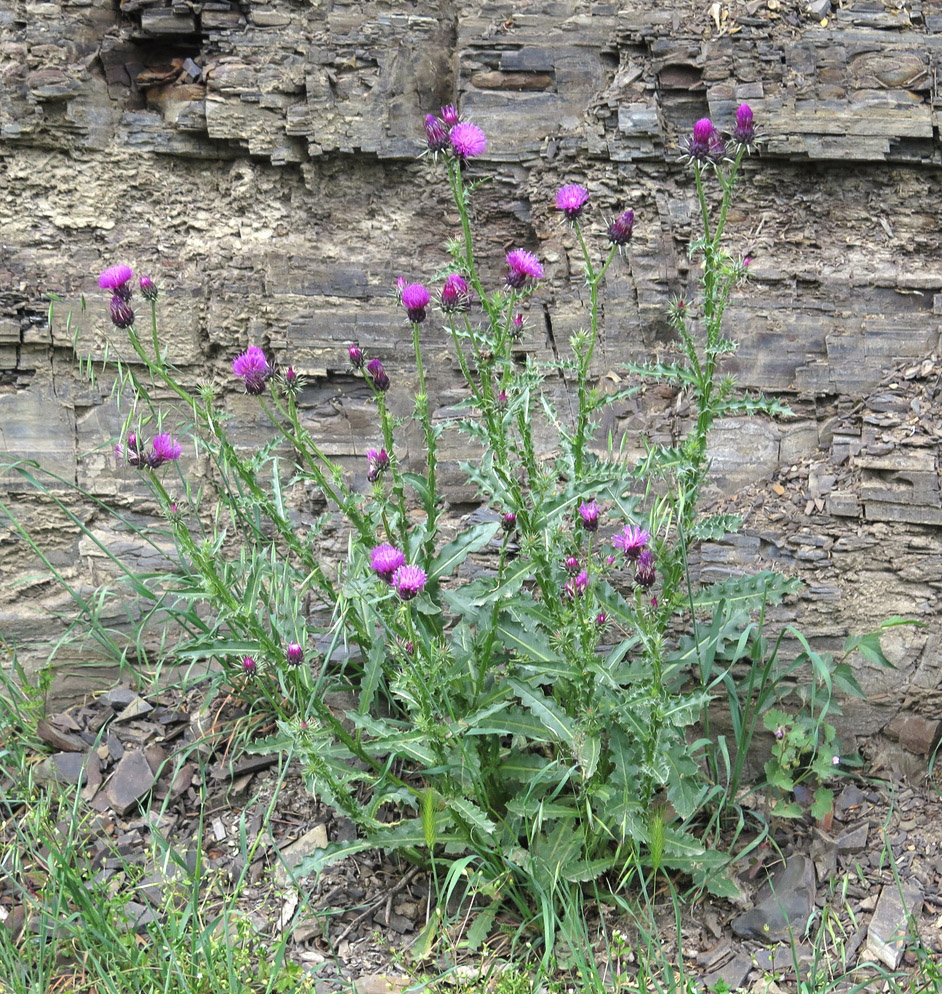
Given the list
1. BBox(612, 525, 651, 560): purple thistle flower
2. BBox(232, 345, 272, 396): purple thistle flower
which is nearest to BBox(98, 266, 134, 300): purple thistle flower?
BBox(232, 345, 272, 396): purple thistle flower

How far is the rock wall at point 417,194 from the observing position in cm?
374

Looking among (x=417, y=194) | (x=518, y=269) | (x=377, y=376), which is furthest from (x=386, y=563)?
A: (x=417, y=194)

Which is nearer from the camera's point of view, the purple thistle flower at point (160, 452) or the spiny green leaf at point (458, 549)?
the purple thistle flower at point (160, 452)

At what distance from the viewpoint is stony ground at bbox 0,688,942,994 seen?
2830mm

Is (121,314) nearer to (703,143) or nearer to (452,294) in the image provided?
(452,294)

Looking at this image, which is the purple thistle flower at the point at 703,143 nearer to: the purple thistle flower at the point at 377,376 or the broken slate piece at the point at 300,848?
the purple thistle flower at the point at 377,376

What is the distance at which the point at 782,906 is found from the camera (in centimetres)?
289

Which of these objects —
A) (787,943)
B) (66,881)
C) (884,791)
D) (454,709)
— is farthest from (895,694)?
(66,881)

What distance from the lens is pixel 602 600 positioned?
295 cm

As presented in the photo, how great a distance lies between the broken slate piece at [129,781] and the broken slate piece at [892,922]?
2.32 meters

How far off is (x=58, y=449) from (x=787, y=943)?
3186 millimetres

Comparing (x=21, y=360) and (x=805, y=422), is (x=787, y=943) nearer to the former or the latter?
(x=805, y=422)

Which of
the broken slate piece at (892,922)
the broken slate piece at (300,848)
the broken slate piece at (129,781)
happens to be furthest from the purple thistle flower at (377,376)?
the broken slate piece at (892,922)

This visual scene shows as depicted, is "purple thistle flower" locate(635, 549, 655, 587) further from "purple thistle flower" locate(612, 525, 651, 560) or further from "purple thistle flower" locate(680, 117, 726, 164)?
"purple thistle flower" locate(680, 117, 726, 164)
